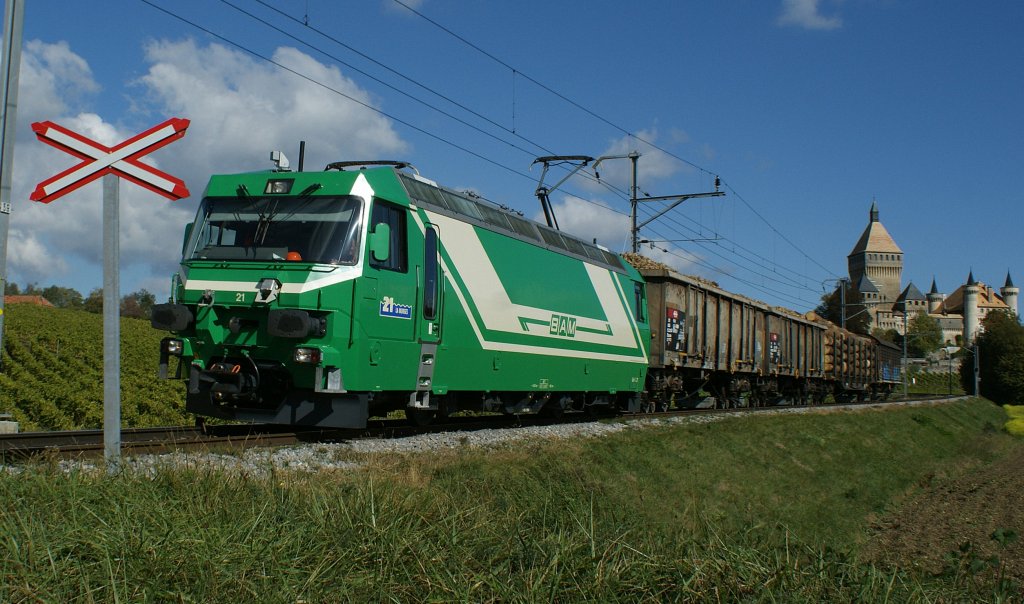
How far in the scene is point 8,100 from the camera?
32.1ft

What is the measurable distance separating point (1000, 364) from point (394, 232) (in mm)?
92328

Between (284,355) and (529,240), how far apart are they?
5.91 m

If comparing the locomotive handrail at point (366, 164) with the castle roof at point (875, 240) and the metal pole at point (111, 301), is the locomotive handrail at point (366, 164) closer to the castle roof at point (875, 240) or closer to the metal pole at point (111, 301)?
the metal pole at point (111, 301)

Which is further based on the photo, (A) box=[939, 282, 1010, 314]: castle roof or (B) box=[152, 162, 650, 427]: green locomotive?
(A) box=[939, 282, 1010, 314]: castle roof

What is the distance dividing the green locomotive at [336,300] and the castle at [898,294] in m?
161

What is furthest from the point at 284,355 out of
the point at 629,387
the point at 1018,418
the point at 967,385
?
the point at 967,385

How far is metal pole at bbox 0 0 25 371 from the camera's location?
380 inches

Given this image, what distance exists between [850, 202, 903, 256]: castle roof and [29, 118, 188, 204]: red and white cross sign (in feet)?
611

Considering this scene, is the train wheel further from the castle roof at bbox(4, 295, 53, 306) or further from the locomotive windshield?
the castle roof at bbox(4, 295, 53, 306)

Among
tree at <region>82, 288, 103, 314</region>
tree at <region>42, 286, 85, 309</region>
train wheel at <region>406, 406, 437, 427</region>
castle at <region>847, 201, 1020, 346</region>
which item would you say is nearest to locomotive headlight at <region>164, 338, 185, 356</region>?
train wheel at <region>406, 406, 437, 427</region>

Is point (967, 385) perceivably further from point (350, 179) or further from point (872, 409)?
point (350, 179)

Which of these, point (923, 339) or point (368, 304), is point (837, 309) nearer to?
point (923, 339)

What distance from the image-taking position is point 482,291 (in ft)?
42.6

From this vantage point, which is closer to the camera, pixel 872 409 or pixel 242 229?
pixel 242 229
